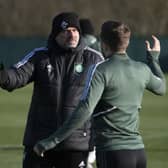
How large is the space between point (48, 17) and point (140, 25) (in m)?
6.49

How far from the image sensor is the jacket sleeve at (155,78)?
23.6 ft

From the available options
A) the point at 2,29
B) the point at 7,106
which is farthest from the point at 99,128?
the point at 2,29

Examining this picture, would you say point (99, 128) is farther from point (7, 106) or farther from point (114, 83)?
point (7, 106)

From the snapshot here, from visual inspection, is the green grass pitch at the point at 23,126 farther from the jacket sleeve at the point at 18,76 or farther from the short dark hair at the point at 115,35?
the short dark hair at the point at 115,35

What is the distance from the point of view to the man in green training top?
673cm

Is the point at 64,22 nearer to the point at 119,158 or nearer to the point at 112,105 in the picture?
the point at 112,105

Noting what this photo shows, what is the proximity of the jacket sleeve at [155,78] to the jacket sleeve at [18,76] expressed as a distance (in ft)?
3.89

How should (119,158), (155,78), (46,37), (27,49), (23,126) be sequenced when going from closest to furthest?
(119,158) → (155,78) → (23,126) → (27,49) → (46,37)

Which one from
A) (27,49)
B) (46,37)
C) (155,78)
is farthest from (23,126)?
(46,37)

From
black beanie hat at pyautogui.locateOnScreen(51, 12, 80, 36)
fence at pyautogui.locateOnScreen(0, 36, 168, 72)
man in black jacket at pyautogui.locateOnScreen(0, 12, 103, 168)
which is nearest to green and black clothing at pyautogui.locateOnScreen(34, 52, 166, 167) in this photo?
man in black jacket at pyautogui.locateOnScreen(0, 12, 103, 168)

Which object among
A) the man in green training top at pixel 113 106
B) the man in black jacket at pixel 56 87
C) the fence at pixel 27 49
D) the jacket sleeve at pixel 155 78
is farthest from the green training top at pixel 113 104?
the fence at pixel 27 49

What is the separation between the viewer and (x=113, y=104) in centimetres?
690

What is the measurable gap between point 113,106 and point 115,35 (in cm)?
53

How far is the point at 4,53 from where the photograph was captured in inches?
1522
